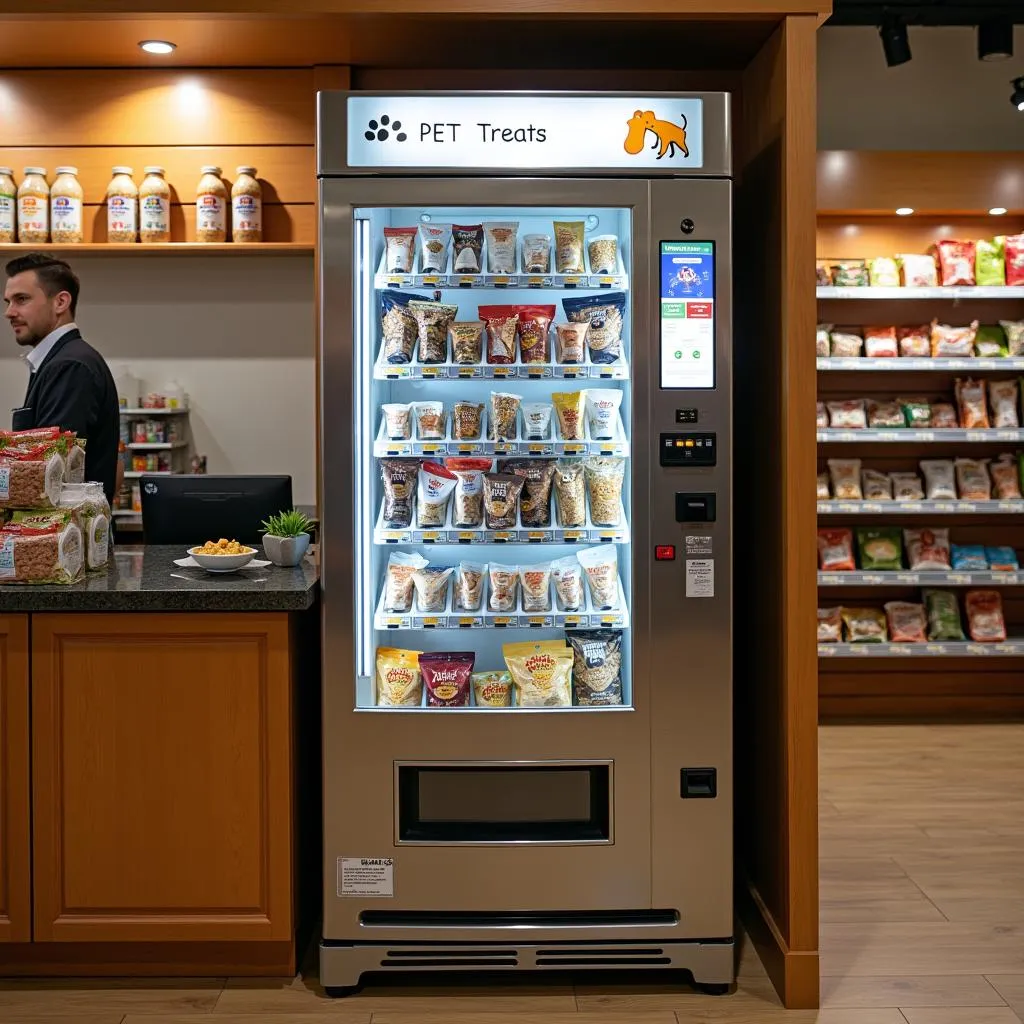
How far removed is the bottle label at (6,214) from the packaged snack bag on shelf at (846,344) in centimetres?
379

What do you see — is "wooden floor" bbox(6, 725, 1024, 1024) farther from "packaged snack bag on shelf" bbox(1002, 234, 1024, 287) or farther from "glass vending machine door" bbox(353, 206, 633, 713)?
"packaged snack bag on shelf" bbox(1002, 234, 1024, 287)

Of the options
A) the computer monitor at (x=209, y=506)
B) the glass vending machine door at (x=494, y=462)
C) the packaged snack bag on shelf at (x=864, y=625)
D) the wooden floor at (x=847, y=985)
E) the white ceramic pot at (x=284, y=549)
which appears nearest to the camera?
the wooden floor at (x=847, y=985)

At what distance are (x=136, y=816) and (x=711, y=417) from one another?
178 cm

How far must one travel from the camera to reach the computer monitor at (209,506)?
141 inches

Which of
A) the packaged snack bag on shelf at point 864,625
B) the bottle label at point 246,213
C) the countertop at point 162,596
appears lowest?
the packaged snack bag on shelf at point 864,625

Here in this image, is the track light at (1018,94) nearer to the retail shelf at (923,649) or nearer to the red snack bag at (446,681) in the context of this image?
the retail shelf at (923,649)

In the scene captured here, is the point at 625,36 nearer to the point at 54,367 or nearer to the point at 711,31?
the point at 711,31

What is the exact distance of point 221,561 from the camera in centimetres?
299

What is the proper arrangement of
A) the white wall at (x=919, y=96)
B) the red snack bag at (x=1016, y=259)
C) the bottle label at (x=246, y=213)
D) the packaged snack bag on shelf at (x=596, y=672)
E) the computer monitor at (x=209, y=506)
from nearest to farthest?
the packaged snack bag on shelf at (x=596, y=672) → the computer monitor at (x=209, y=506) → the bottle label at (x=246, y=213) → the red snack bag at (x=1016, y=259) → the white wall at (x=919, y=96)

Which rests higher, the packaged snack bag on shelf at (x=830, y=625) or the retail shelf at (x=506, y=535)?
the retail shelf at (x=506, y=535)

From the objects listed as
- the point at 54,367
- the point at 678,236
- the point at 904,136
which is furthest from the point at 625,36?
the point at 904,136

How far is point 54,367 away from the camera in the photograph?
3.65 metres

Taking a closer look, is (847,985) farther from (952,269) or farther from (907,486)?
(952,269)

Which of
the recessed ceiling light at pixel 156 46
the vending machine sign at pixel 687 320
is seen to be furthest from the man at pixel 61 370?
the vending machine sign at pixel 687 320
